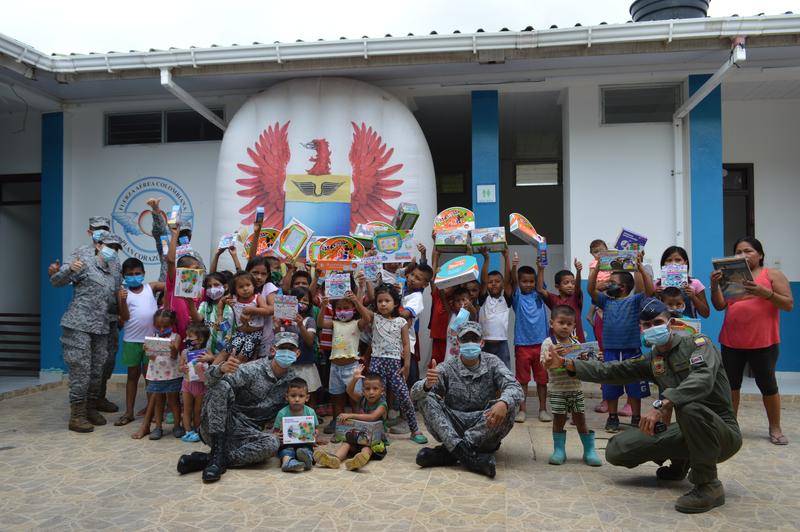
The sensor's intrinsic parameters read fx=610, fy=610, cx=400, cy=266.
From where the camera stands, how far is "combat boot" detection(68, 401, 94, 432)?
5.43 m

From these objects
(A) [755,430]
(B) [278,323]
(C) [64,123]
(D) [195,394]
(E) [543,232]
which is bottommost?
(A) [755,430]

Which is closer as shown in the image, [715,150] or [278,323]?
[278,323]

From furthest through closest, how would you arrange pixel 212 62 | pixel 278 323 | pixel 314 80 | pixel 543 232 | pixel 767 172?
1. pixel 543 232
2. pixel 767 172
3. pixel 314 80
4. pixel 212 62
5. pixel 278 323

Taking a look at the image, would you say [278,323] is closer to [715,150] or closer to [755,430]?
[755,430]

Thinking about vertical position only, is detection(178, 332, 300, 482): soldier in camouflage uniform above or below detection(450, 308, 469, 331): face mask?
below

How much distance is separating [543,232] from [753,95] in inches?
174

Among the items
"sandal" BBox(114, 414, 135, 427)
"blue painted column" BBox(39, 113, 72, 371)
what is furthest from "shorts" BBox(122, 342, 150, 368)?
"blue painted column" BBox(39, 113, 72, 371)

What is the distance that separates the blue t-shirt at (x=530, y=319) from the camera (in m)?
5.67

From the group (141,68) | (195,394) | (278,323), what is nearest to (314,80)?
(141,68)

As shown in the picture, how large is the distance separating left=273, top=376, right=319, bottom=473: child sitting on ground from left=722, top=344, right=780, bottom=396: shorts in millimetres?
3448

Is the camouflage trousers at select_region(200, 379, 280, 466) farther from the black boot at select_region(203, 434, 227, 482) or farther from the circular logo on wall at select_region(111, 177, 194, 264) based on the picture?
the circular logo on wall at select_region(111, 177, 194, 264)

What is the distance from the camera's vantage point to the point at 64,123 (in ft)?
26.9

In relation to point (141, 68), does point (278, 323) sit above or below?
below

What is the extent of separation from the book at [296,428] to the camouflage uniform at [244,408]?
91 mm
